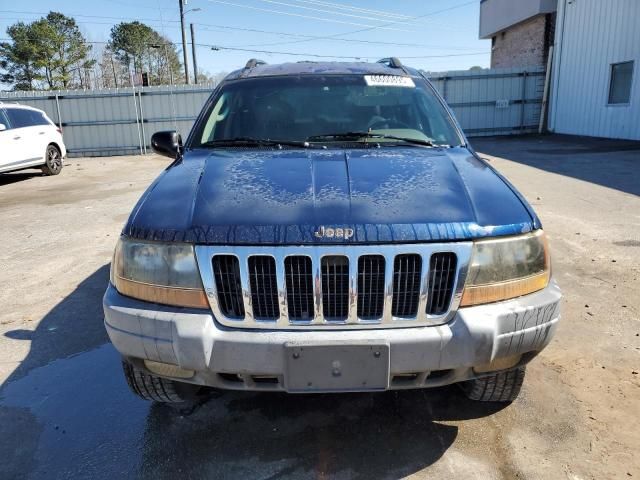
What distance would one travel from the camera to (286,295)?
6.43 ft

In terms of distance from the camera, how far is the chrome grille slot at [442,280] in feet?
6.50

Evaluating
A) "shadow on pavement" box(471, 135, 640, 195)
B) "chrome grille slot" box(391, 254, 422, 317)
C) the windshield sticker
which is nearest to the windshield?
the windshield sticker

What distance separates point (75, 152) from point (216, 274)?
1816 cm

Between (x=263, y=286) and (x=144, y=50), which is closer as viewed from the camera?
(x=263, y=286)

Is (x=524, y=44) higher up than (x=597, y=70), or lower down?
higher up

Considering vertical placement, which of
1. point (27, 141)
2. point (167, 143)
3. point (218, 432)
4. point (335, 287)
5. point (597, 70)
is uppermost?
point (597, 70)

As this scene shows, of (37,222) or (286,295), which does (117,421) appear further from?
(37,222)

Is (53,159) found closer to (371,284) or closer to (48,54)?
(371,284)

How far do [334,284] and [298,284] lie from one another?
14 centimetres

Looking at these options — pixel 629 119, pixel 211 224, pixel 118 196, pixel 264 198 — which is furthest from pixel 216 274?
pixel 629 119

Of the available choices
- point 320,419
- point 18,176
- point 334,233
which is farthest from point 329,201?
point 18,176

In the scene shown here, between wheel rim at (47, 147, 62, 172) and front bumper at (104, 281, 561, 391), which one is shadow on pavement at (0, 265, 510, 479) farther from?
wheel rim at (47, 147, 62, 172)

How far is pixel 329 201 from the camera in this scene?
6.88 feet

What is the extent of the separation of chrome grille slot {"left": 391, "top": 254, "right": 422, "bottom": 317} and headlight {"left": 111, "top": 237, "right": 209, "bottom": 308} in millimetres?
772
